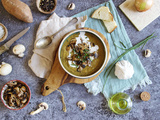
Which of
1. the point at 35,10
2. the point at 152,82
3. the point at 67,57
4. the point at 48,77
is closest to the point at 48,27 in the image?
the point at 35,10

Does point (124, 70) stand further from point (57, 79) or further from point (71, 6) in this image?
point (71, 6)

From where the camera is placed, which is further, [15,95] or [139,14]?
[139,14]

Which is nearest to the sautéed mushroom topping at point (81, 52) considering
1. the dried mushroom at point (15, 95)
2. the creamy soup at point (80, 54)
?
the creamy soup at point (80, 54)

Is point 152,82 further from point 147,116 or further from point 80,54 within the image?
point 80,54

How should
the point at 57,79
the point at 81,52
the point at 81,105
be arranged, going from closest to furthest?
the point at 81,52 < the point at 57,79 < the point at 81,105

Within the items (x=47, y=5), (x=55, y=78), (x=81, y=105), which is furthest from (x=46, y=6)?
(x=81, y=105)

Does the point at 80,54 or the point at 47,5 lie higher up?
the point at 47,5

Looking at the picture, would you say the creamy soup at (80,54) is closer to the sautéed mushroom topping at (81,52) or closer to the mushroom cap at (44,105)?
the sautéed mushroom topping at (81,52)

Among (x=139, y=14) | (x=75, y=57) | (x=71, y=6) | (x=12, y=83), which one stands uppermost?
(x=71, y=6)
